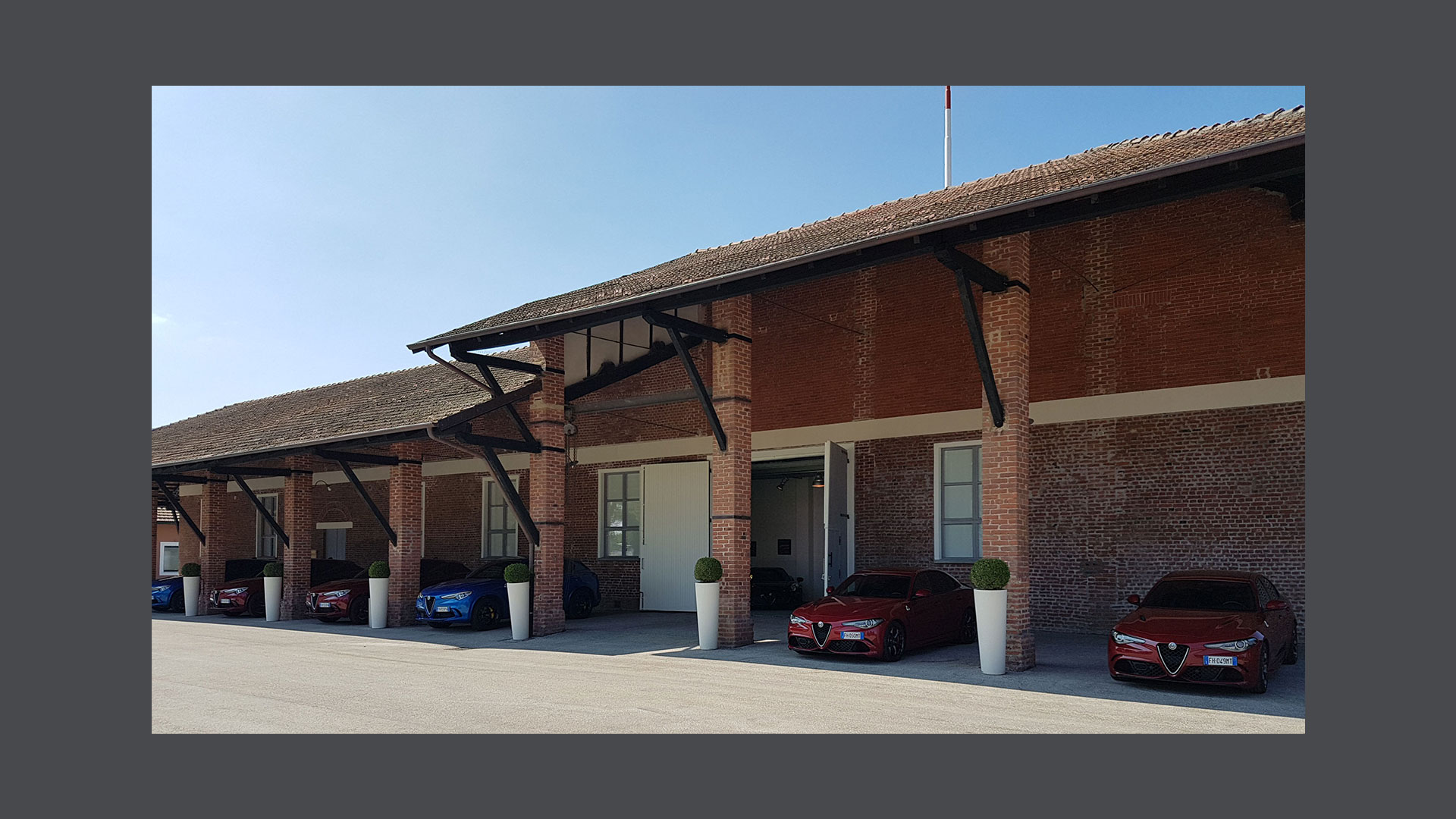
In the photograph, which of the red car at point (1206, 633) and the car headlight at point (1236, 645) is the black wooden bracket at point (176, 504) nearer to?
the red car at point (1206, 633)

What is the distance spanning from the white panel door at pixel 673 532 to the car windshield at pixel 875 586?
7.70m

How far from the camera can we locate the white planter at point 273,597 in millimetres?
23453

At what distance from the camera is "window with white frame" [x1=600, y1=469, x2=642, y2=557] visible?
2383 cm

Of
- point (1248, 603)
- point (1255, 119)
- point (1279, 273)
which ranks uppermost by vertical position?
point (1255, 119)

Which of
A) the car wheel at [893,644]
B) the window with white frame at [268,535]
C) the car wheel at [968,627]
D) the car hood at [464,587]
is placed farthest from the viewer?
the window with white frame at [268,535]

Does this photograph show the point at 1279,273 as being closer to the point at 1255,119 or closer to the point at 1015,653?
the point at 1255,119

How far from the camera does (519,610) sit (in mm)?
17719

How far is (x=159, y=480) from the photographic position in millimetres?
27766

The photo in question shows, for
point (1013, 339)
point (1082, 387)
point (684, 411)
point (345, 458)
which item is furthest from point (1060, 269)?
point (345, 458)

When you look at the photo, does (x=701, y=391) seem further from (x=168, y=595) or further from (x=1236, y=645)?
(x=168, y=595)

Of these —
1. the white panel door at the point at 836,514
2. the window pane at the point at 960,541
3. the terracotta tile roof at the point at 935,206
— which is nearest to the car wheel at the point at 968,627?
the window pane at the point at 960,541

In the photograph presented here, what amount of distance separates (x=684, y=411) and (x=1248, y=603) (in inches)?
545

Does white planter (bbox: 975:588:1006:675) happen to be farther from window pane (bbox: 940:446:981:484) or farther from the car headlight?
window pane (bbox: 940:446:981:484)

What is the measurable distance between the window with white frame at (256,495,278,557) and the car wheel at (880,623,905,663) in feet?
82.1
